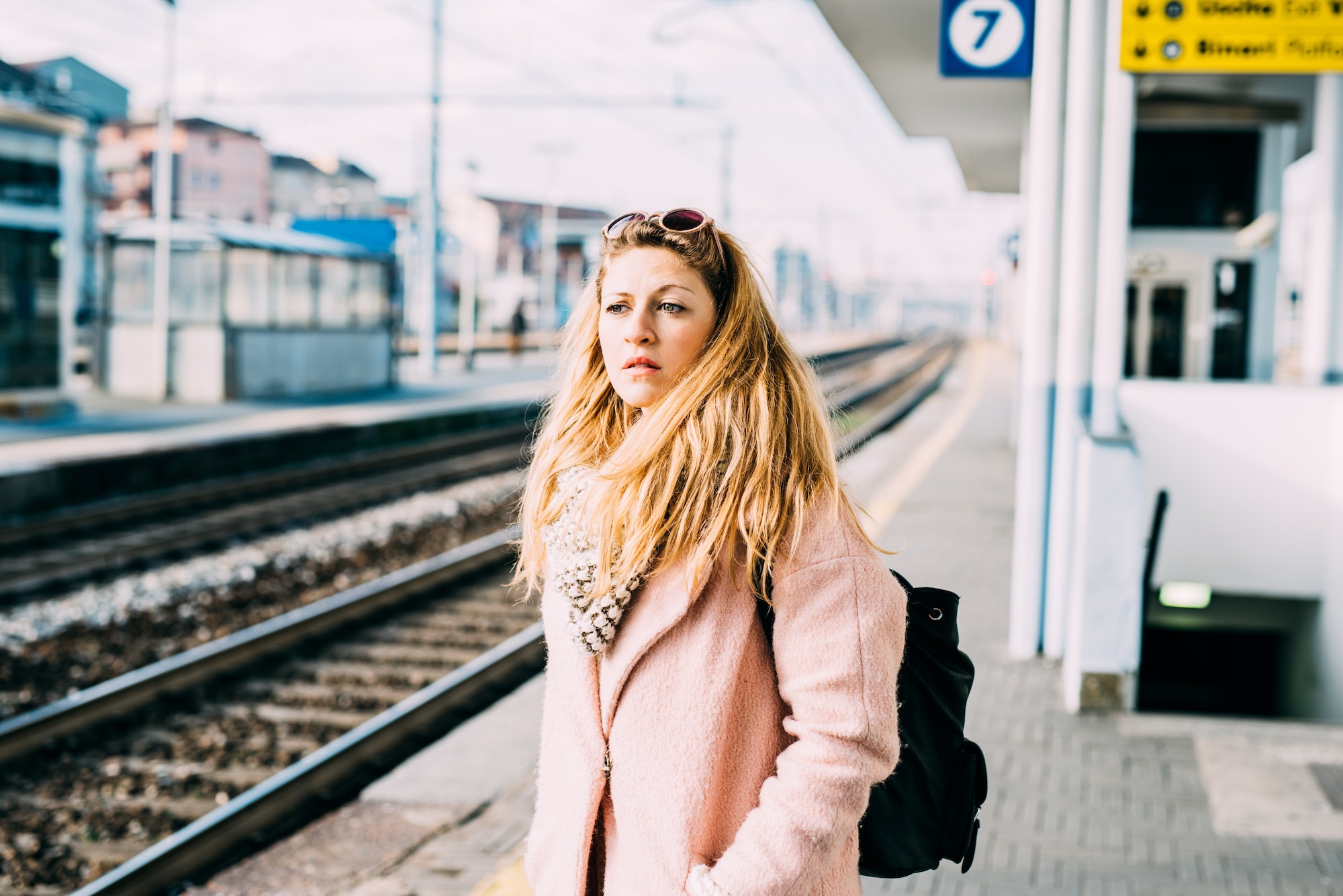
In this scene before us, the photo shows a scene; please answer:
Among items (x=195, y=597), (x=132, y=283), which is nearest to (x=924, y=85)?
(x=195, y=597)

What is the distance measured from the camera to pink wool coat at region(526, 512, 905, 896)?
1.57 metres

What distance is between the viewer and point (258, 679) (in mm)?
6867

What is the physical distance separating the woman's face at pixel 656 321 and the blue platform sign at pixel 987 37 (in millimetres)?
5186

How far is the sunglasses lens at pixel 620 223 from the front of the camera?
5.92ft

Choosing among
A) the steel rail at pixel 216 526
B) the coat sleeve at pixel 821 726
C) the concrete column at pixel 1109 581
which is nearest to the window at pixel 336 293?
the steel rail at pixel 216 526

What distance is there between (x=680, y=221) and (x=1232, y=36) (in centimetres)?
493

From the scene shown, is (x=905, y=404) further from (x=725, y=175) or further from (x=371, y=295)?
(x=725, y=175)

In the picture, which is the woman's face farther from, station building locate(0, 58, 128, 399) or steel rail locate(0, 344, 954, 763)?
station building locate(0, 58, 128, 399)

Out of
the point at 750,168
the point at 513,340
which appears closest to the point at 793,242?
the point at 750,168

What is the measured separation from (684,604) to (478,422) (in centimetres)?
1946

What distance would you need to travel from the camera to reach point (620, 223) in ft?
5.99

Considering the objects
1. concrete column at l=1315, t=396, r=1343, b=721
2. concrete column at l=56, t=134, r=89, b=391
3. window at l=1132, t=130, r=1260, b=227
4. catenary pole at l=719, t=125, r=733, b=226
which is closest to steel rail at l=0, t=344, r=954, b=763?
concrete column at l=1315, t=396, r=1343, b=721

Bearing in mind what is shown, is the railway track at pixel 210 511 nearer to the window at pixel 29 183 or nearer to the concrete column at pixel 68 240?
the concrete column at pixel 68 240

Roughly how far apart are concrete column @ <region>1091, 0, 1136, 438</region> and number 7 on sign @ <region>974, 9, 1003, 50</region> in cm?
65
